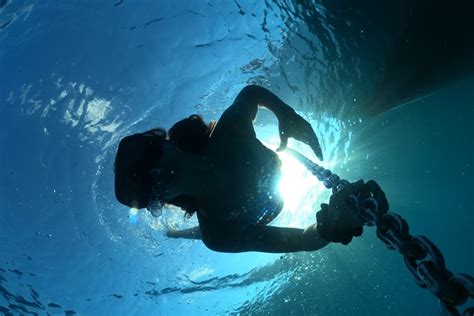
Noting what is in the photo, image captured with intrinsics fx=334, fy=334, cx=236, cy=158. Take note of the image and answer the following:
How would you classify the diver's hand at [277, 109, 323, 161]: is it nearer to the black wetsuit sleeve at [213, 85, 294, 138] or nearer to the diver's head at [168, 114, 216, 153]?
the black wetsuit sleeve at [213, 85, 294, 138]

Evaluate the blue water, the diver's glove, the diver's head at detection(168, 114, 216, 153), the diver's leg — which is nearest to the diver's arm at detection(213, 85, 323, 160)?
the diver's head at detection(168, 114, 216, 153)

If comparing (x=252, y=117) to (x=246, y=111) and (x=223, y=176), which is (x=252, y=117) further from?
(x=223, y=176)

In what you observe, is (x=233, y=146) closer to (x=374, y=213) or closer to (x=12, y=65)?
(x=374, y=213)

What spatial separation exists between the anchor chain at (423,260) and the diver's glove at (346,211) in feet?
0.26

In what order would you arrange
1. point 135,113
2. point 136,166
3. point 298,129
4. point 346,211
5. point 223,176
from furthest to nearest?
point 135,113 < point 298,129 < point 223,176 < point 136,166 < point 346,211

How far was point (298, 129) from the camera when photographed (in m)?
3.78

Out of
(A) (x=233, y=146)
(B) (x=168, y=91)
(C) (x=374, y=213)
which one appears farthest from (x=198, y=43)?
(C) (x=374, y=213)

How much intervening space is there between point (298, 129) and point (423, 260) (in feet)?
8.00

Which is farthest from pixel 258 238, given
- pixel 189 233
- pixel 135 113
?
pixel 135 113

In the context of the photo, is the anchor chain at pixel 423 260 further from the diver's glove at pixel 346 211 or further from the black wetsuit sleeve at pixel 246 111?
the black wetsuit sleeve at pixel 246 111

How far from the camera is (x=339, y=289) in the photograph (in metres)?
28.9

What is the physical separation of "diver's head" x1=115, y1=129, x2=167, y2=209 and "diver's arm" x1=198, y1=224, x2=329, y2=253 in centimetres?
74

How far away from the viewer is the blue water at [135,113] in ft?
25.7

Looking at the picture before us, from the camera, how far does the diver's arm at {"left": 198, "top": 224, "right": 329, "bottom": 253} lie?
281 cm
